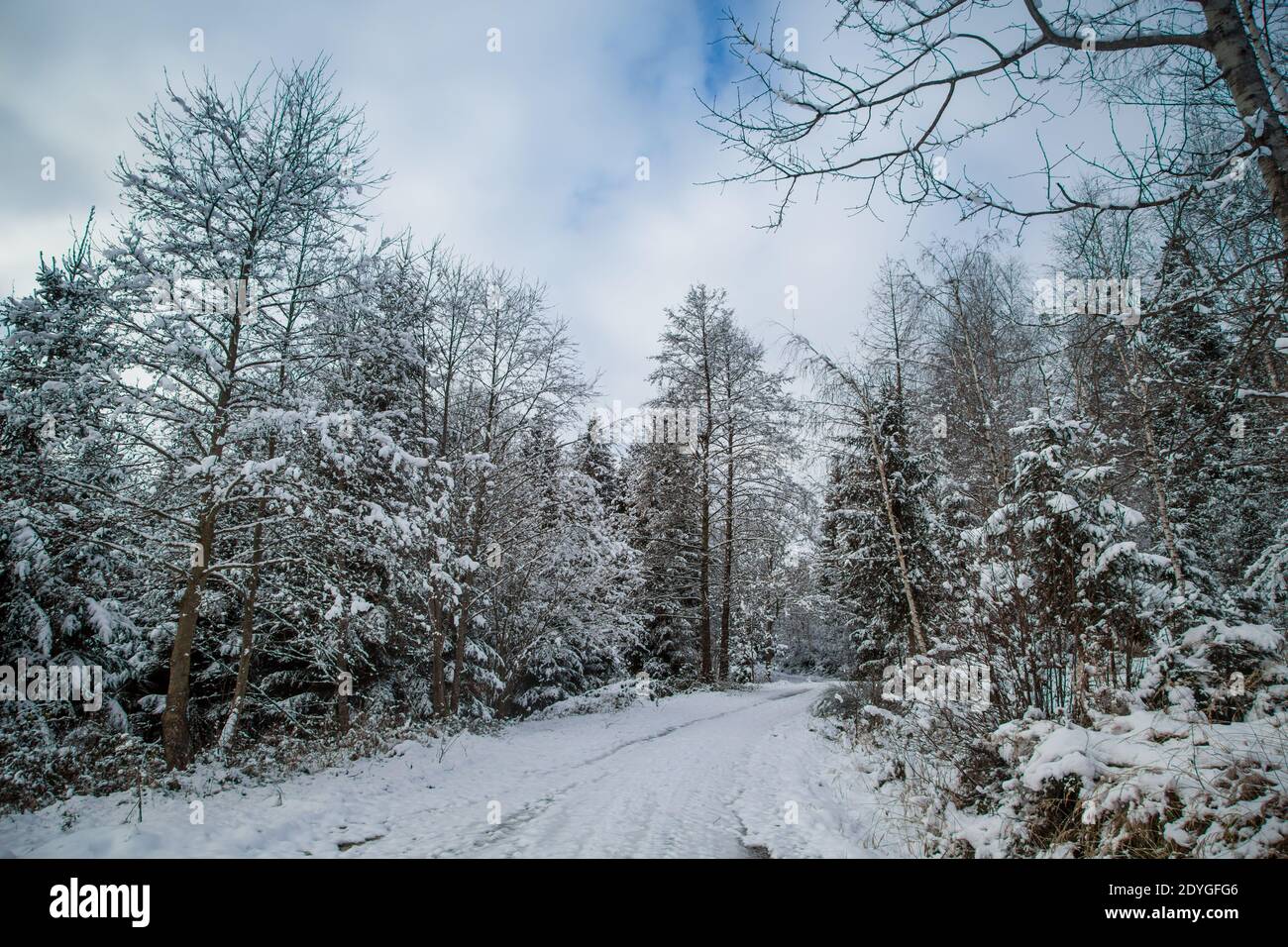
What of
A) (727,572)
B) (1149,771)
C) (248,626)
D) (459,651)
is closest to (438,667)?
(459,651)

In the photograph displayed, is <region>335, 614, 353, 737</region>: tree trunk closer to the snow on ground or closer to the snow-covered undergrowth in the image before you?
the snow on ground

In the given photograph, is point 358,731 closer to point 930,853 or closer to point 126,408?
point 126,408

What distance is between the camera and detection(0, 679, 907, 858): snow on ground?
14.5 ft

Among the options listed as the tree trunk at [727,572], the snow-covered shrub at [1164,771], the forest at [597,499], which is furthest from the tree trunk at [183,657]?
the tree trunk at [727,572]

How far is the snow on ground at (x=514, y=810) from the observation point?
4.41m

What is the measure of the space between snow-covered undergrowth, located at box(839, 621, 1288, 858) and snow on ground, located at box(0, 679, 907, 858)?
3.26 feet

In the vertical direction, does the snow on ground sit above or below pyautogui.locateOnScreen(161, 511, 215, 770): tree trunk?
below

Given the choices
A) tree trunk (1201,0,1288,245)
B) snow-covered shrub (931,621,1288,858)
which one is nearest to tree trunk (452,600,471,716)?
snow-covered shrub (931,621,1288,858)

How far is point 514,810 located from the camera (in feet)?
19.0

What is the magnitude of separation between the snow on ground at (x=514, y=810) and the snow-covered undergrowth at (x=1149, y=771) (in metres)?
0.99

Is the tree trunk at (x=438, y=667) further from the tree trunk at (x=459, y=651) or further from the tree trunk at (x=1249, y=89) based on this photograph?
the tree trunk at (x=1249, y=89)
